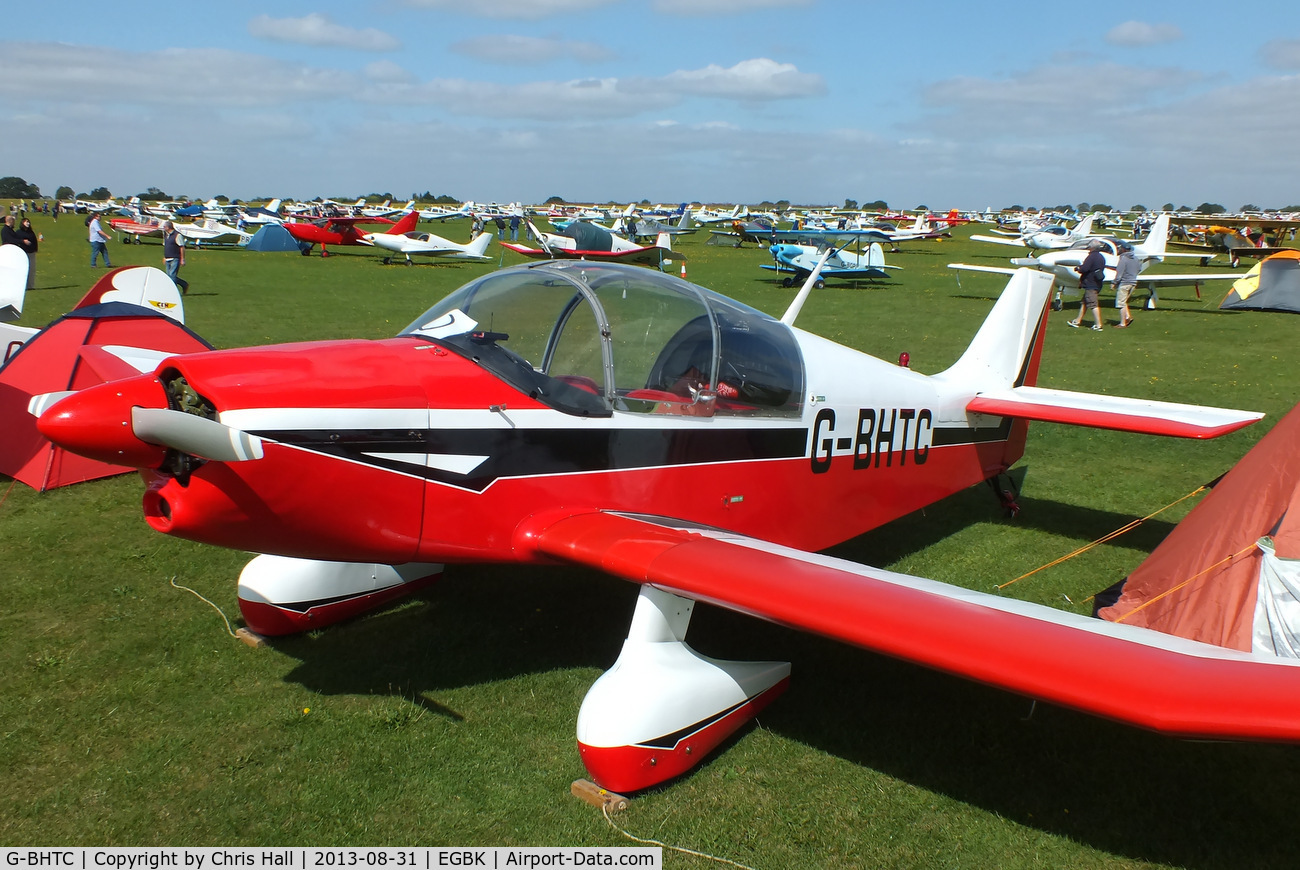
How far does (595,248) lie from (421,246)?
734 cm

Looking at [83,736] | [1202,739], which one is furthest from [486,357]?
[1202,739]

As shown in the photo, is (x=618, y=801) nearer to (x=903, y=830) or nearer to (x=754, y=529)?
(x=903, y=830)

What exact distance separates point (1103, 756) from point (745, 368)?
2528mm

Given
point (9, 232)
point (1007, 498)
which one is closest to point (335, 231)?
point (9, 232)

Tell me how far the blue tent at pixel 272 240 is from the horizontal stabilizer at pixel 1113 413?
3379 cm

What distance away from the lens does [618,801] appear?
3402 millimetres

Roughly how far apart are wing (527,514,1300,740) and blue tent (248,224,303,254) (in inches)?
1377

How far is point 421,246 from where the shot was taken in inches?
1302

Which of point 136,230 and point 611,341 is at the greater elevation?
point 136,230

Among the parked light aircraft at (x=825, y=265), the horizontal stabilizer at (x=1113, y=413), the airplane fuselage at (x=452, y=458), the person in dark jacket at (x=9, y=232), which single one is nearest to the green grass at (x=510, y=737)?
the airplane fuselage at (x=452, y=458)

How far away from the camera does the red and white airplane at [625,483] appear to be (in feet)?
9.69

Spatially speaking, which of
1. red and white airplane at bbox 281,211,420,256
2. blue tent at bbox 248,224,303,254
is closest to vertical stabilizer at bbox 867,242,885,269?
red and white airplane at bbox 281,211,420,256

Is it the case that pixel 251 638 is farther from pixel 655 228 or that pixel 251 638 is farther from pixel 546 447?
pixel 655 228
